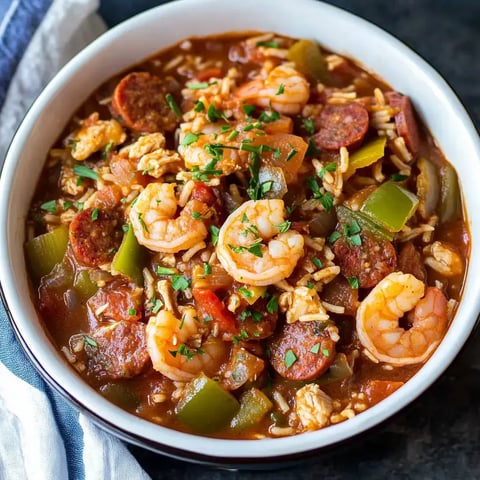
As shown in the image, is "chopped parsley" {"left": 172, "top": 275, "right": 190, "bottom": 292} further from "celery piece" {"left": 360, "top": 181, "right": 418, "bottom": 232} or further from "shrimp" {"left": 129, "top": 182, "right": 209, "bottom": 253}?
"celery piece" {"left": 360, "top": 181, "right": 418, "bottom": 232}

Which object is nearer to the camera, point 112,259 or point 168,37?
point 112,259

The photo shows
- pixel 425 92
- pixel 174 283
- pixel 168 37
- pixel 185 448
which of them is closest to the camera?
pixel 185 448

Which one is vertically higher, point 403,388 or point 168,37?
point 168,37

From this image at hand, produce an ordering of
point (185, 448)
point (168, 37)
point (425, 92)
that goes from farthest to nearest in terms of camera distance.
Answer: point (168, 37) → point (425, 92) → point (185, 448)

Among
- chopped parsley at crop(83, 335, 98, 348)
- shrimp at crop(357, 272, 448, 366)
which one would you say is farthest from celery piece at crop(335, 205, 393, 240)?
chopped parsley at crop(83, 335, 98, 348)

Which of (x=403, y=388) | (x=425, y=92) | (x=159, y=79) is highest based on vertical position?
(x=159, y=79)

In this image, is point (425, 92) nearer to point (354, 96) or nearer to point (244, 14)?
point (354, 96)

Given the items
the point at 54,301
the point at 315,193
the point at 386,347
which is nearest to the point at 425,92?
the point at 315,193

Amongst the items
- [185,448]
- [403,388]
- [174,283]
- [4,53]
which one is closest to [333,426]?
[403,388]

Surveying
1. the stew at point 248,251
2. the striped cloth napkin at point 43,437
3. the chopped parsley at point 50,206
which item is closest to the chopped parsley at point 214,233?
the stew at point 248,251
